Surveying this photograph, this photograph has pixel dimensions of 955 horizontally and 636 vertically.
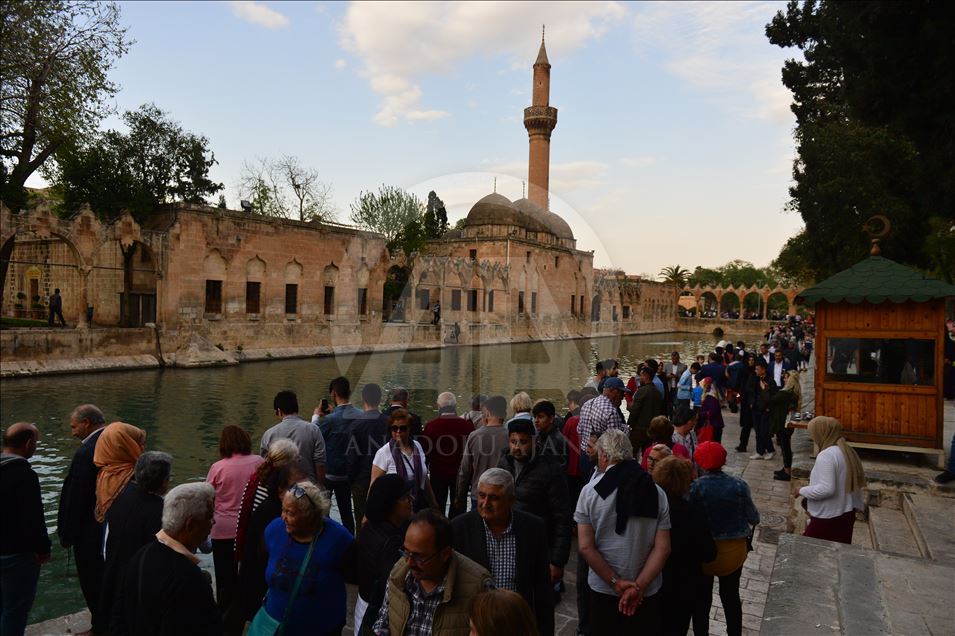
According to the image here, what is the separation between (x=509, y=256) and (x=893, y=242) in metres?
27.3

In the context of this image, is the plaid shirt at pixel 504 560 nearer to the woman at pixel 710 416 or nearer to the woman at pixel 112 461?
the woman at pixel 112 461

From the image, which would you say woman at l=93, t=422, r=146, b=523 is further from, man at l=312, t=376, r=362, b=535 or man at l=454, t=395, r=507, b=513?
man at l=454, t=395, r=507, b=513

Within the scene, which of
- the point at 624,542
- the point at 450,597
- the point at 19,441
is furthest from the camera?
the point at 19,441

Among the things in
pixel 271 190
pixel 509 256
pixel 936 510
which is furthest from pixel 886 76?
pixel 271 190

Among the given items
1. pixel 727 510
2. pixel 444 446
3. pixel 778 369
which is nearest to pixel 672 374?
pixel 778 369

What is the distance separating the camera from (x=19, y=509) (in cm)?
328

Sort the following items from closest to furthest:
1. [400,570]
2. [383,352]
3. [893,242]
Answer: [400,570], [893,242], [383,352]

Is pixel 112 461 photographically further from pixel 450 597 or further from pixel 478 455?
pixel 450 597

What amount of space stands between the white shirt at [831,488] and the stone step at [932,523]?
82 centimetres

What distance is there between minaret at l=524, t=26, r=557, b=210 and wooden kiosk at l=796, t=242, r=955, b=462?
138 feet

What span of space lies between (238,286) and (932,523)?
22.7 m

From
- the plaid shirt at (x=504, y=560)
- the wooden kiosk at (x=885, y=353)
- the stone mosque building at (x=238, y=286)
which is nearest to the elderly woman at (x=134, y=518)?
the plaid shirt at (x=504, y=560)

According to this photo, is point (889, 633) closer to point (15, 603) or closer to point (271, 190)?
point (15, 603)

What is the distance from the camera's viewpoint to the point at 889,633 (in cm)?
321
